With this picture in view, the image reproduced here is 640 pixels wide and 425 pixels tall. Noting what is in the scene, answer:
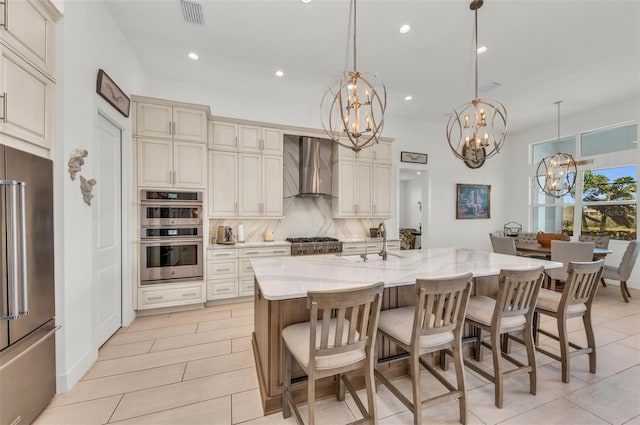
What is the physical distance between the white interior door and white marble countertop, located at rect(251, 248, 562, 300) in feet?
5.18

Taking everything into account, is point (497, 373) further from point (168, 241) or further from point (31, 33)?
point (31, 33)

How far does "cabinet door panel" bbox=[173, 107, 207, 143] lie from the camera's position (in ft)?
11.9

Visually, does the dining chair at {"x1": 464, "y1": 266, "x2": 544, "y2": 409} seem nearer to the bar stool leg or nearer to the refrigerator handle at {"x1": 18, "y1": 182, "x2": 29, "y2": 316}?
the bar stool leg

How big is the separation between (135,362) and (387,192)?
14.5ft

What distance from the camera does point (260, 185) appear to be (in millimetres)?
4305

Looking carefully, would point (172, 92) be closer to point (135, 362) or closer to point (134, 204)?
point (134, 204)

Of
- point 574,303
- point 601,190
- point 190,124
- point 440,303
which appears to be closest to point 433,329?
point 440,303

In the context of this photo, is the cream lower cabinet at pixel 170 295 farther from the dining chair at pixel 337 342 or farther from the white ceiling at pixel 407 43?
the white ceiling at pixel 407 43

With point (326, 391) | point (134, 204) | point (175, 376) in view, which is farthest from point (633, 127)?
point (134, 204)

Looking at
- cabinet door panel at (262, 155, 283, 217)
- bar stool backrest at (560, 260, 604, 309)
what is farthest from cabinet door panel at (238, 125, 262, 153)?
bar stool backrest at (560, 260, 604, 309)

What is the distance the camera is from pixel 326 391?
200 cm

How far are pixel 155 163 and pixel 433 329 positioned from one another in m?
3.65

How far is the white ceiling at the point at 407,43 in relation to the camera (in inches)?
104

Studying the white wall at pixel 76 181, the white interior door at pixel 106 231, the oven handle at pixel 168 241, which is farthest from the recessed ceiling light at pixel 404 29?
the oven handle at pixel 168 241
